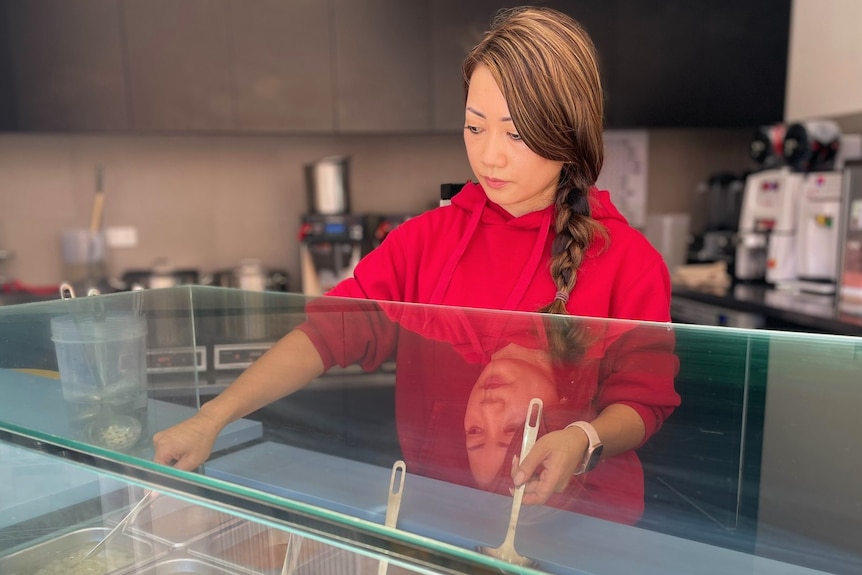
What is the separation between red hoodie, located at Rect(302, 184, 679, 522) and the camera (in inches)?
23.7

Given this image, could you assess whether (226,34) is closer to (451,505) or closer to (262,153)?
(262,153)

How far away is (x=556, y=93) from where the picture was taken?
0.82m

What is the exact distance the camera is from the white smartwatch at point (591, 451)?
56cm

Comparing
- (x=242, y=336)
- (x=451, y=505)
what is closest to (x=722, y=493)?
(x=451, y=505)

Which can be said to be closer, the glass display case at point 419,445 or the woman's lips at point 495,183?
the glass display case at point 419,445

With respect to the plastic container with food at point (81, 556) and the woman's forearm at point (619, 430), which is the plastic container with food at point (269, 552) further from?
the woman's forearm at point (619, 430)

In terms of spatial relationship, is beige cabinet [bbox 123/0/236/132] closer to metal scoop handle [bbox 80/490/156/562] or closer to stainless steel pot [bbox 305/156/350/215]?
stainless steel pot [bbox 305/156/350/215]

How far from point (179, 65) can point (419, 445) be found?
267 cm

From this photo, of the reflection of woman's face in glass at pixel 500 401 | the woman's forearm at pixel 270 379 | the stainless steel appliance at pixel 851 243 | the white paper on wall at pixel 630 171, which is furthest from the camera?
the white paper on wall at pixel 630 171

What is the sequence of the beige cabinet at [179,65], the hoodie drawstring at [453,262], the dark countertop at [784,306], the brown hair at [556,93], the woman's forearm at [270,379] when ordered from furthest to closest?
the beige cabinet at [179,65]
the dark countertop at [784,306]
the hoodie drawstring at [453,262]
the brown hair at [556,93]
the woman's forearm at [270,379]

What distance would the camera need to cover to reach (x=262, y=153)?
3371 millimetres

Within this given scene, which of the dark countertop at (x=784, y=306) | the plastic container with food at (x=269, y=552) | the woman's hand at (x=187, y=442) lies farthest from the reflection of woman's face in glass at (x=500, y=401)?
the dark countertop at (x=784, y=306)

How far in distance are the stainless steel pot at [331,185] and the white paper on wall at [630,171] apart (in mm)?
1421

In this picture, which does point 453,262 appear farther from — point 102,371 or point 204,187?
point 204,187
